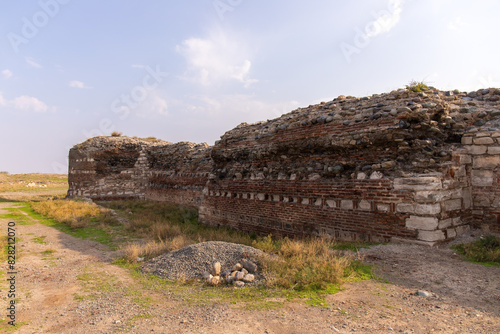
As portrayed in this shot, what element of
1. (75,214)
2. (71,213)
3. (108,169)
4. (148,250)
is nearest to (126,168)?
(108,169)

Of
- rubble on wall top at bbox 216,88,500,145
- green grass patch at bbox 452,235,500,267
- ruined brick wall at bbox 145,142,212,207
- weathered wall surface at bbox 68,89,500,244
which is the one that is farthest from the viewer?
ruined brick wall at bbox 145,142,212,207

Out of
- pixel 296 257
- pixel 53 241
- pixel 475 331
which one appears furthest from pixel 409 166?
pixel 53 241

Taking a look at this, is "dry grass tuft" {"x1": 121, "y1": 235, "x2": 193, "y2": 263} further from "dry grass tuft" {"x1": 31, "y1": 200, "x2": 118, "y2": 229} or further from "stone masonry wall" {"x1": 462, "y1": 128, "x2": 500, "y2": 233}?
"stone masonry wall" {"x1": 462, "y1": 128, "x2": 500, "y2": 233}

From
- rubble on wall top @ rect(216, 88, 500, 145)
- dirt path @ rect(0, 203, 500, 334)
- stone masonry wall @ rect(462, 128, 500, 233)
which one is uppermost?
rubble on wall top @ rect(216, 88, 500, 145)

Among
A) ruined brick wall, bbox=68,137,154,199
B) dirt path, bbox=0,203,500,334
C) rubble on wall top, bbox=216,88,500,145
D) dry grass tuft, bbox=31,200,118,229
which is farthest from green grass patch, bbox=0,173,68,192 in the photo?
rubble on wall top, bbox=216,88,500,145

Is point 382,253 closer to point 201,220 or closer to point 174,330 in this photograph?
point 174,330

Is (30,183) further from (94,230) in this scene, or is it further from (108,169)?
(94,230)

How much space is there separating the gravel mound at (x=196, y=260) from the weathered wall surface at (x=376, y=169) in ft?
9.49

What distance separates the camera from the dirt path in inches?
142

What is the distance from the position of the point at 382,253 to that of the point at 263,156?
17.2ft

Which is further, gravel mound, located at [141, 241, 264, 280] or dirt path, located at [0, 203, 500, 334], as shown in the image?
gravel mound, located at [141, 241, 264, 280]

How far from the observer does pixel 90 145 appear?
67.8ft

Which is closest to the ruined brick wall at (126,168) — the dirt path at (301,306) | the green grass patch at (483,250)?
the dirt path at (301,306)

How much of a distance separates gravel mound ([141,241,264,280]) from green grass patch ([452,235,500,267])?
13.2 ft
